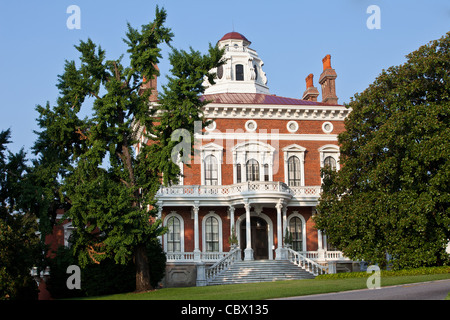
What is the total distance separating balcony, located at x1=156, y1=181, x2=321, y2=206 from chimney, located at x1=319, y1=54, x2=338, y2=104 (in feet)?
27.8

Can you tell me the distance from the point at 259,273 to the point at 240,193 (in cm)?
543

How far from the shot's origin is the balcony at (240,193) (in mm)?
32406

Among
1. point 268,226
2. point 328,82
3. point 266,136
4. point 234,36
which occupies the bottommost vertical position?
point 268,226

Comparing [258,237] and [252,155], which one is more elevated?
[252,155]

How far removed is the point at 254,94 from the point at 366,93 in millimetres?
13923

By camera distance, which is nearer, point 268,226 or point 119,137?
point 119,137

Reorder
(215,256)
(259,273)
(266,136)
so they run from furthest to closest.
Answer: (266,136) → (215,256) → (259,273)

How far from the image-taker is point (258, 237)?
1383 inches

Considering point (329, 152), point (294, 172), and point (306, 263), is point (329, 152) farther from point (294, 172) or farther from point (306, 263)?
point (306, 263)

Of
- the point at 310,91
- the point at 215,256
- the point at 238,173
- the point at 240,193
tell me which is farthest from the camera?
the point at 310,91

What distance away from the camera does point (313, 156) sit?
120 feet

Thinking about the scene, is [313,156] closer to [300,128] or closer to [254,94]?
[300,128]

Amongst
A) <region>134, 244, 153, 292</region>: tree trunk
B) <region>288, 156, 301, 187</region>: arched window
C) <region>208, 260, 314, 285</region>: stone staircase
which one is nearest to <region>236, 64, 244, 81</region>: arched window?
<region>288, 156, 301, 187</region>: arched window

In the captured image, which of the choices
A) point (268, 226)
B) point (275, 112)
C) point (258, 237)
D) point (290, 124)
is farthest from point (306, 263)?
point (275, 112)
